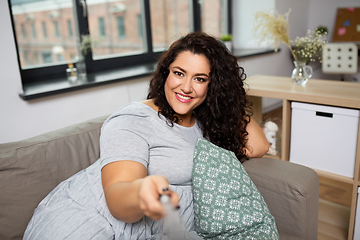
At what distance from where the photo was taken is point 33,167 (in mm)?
1096

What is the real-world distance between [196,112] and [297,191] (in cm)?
52

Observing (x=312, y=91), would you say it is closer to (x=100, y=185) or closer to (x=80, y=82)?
(x=100, y=185)

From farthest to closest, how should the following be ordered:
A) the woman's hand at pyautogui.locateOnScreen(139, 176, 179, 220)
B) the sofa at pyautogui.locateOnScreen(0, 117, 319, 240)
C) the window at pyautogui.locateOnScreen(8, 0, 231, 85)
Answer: the window at pyautogui.locateOnScreen(8, 0, 231, 85), the sofa at pyautogui.locateOnScreen(0, 117, 319, 240), the woman's hand at pyautogui.locateOnScreen(139, 176, 179, 220)

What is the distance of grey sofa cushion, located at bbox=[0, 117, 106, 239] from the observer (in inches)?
40.4

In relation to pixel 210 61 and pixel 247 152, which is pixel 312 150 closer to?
pixel 247 152

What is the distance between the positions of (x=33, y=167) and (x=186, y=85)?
1.99 ft

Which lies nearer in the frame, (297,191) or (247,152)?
(297,191)

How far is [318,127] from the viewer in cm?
170

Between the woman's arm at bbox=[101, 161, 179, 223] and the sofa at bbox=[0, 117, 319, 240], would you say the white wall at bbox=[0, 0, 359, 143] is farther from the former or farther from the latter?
the woman's arm at bbox=[101, 161, 179, 223]

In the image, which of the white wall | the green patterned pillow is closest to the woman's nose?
the green patterned pillow

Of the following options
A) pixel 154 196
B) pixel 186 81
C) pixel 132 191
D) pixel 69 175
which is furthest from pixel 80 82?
pixel 154 196

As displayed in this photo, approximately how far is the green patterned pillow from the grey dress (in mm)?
66

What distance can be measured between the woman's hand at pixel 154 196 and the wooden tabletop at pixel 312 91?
96cm

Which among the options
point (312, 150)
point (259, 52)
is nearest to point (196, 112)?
point (312, 150)
